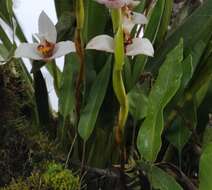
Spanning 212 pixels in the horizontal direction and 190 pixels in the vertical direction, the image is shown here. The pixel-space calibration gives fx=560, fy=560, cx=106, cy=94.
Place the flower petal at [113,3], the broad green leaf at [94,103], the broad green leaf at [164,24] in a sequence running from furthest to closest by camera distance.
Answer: the broad green leaf at [164,24], the broad green leaf at [94,103], the flower petal at [113,3]

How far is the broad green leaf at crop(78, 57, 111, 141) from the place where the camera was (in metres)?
0.75

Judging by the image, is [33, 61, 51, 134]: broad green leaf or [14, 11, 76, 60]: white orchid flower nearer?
[14, 11, 76, 60]: white orchid flower

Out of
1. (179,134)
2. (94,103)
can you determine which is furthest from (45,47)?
(179,134)

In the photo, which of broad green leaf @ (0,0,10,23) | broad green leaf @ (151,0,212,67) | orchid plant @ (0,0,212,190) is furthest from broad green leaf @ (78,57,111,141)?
broad green leaf @ (0,0,10,23)

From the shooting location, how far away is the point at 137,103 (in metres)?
0.76

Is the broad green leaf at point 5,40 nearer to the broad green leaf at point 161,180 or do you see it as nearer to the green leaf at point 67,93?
the green leaf at point 67,93

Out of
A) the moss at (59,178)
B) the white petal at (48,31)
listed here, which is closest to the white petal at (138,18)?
the white petal at (48,31)

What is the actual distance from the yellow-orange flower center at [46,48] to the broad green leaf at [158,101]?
0.47ft

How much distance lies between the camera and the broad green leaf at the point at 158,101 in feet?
2.26

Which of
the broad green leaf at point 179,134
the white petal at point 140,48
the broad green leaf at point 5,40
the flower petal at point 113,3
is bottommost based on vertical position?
the broad green leaf at point 179,134

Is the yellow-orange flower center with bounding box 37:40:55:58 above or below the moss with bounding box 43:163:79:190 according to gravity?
above

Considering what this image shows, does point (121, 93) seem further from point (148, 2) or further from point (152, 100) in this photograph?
point (148, 2)

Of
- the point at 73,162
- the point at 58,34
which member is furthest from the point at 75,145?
the point at 58,34

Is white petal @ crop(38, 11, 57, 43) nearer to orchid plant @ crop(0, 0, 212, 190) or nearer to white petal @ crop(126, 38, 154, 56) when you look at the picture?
orchid plant @ crop(0, 0, 212, 190)
